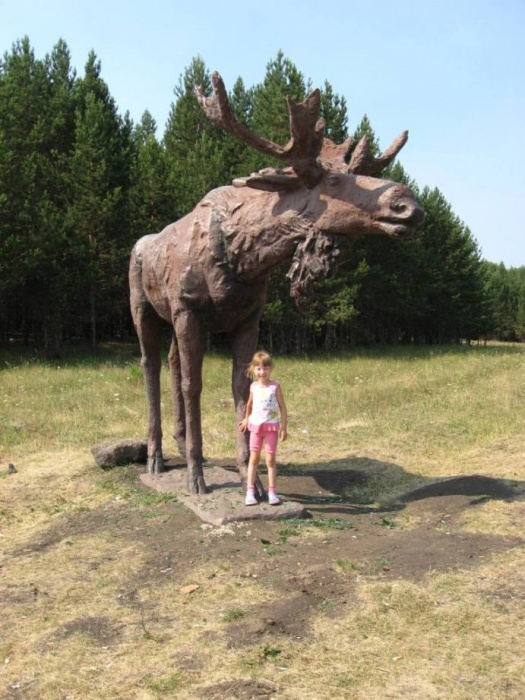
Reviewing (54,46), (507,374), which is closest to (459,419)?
(507,374)

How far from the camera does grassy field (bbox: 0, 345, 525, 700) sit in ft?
11.4

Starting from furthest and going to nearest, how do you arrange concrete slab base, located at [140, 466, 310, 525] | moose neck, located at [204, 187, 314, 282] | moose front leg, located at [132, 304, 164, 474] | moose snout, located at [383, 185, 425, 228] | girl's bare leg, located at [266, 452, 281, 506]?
1. moose front leg, located at [132, 304, 164, 474]
2. girl's bare leg, located at [266, 452, 281, 506]
3. concrete slab base, located at [140, 466, 310, 525]
4. moose neck, located at [204, 187, 314, 282]
5. moose snout, located at [383, 185, 425, 228]

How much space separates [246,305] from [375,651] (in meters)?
3.34

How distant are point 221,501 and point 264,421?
2.82 feet

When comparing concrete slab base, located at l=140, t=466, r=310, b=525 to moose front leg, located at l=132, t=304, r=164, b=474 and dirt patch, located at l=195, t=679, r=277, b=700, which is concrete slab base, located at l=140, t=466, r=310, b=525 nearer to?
moose front leg, located at l=132, t=304, r=164, b=474

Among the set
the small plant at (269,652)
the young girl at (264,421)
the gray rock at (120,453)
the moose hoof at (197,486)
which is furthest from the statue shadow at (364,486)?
the small plant at (269,652)

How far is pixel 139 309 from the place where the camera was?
7.42 meters

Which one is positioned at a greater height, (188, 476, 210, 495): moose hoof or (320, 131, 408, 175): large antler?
(320, 131, 408, 175): large antler

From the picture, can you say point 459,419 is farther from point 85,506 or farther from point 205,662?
point 205,662

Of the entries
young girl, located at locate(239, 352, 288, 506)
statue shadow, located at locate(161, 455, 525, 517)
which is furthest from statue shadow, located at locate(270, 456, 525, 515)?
young girl, located at locate(239, 352, 288, 506)

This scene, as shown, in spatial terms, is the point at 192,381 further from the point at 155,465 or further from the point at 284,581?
the point at 284,581

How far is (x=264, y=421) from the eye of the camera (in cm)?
590

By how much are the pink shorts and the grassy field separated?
0.67m

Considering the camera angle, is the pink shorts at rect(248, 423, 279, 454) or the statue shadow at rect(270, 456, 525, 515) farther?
the statue shadow at rect(270, 456, 525, 515)
